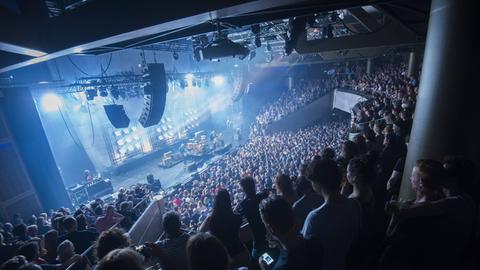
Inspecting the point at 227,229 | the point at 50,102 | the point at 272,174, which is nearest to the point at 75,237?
the point at 227,229

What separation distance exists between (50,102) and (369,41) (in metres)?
16.5

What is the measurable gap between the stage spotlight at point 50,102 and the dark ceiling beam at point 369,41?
12866 millimetres

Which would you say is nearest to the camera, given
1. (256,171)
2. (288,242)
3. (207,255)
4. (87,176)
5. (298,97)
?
(207,255)

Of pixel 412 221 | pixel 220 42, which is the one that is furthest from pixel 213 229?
pixel 220 42

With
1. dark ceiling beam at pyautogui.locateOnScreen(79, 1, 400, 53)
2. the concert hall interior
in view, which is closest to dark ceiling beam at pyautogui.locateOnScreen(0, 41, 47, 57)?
the concert hall interior

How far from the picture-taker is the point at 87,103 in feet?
55.6

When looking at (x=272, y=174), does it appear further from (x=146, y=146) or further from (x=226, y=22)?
(x=146, y=146)

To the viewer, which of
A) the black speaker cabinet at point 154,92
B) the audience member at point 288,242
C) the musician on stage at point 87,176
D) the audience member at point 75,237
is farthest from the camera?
the musician on stage at point 87,176

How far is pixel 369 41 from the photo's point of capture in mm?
9648


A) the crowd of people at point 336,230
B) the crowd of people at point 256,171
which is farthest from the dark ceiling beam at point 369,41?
the crowd of people at point 336,230

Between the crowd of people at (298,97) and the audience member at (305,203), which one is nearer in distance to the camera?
the audience member at (305,203)

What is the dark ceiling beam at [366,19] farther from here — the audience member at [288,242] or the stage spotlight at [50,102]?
the stage spotlight at [50,102]

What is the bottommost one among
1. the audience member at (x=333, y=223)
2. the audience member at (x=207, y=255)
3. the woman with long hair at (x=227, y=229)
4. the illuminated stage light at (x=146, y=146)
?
the illuminated stage light at (x=146, y=146)

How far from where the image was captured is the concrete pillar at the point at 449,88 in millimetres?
2503
